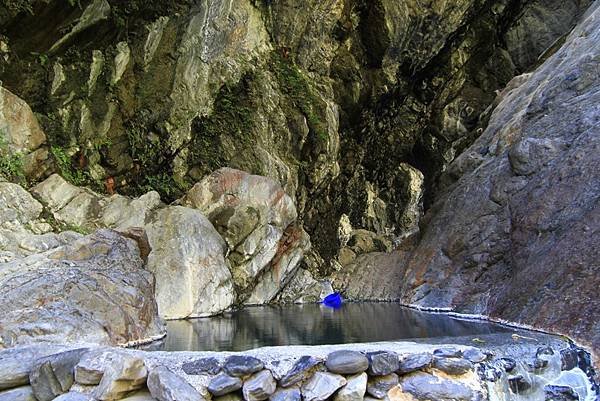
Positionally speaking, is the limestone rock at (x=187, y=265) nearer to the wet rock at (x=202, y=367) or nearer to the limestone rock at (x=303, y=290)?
the limestone rock at (x=303, y=290)

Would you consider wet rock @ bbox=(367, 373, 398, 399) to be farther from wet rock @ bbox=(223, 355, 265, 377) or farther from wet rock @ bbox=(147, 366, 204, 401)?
wet rock @ bbox=(147, 366, 204, 401)

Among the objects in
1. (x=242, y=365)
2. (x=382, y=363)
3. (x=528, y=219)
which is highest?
(x=528, y=219)

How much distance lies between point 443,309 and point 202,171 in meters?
10.3

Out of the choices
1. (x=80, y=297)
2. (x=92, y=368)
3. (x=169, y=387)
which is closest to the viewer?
(x=169, y=387)

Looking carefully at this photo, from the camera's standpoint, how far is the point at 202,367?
5402 mm

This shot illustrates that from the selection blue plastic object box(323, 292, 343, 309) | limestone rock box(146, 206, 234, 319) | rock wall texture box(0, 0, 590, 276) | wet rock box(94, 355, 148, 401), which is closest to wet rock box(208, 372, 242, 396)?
wet rock box(94, 355, 148, 401)

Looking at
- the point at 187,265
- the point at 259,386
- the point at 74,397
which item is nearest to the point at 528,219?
the point at 187,265

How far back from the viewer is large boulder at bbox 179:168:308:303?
674 inches

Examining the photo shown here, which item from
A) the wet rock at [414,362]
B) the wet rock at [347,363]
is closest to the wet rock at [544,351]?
the wet rock at [414,362]

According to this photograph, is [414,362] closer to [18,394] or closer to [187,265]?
[18,394]

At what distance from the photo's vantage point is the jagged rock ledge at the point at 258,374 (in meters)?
5.11

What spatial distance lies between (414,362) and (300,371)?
52.4 inches

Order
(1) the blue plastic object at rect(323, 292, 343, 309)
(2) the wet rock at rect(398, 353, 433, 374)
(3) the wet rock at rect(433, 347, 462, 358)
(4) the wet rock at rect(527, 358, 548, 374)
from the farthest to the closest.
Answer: (1) the blue plastic object at rect(323, 292, 343, 309) → (4) the wet rock at rect(527, 358, 548, 374) → (3) the wet rock at rect(433, 347, 462, 358) → (2) the wet rock at rect(398, 353, 433, 374)

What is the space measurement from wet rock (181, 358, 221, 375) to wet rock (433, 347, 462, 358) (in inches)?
100
